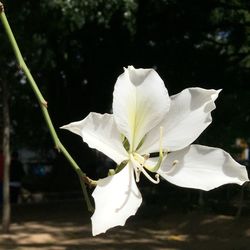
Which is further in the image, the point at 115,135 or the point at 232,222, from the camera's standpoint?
the point at 232,222

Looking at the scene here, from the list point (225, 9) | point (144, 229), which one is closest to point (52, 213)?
point (144, 229)

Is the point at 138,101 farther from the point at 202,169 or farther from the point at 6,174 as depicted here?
the point at 6,174

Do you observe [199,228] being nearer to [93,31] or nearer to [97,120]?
[93,31]

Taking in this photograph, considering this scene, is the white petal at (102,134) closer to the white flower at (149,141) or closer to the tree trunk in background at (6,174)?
the white flower at (149,141)

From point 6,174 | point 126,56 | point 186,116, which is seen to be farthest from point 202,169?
point 126,56

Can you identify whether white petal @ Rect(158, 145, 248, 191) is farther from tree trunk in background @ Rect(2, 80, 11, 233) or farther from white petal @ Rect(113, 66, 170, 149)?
tree trunk in background @ Rect(2, 80, 11, 233)

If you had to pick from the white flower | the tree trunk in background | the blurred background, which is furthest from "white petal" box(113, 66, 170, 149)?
the tree trunk in background

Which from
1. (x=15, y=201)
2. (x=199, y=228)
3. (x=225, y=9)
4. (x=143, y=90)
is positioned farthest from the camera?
(x=15, y=201)

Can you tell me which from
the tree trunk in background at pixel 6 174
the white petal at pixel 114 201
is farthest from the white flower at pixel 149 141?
the tree trunk in background at pixel 6 174
